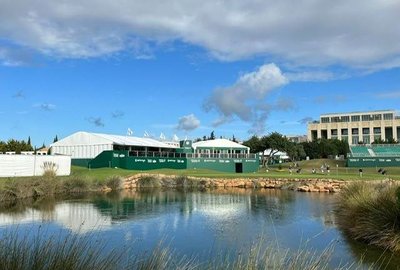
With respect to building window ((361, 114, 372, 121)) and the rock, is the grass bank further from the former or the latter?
building window ((361, 114, 372, 121))

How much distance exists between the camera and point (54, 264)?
652 cm

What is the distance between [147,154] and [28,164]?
91.3 feet

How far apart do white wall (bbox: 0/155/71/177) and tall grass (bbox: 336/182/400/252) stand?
35.4 metres

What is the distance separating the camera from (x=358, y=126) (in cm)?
17138

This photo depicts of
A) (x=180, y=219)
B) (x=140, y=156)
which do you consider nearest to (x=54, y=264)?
(x=180, y=219)

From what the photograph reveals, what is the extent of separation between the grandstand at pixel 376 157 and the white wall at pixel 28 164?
61698 millimetres

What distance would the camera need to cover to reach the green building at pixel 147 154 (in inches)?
2761

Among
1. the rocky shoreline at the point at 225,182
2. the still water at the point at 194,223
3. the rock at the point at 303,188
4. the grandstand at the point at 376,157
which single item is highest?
the grandstand at the point at 376,157

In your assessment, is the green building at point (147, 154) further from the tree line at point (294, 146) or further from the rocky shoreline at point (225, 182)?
the tree line at point (294, 146)

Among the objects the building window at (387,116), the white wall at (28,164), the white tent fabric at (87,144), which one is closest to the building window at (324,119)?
the building window at (387,116)

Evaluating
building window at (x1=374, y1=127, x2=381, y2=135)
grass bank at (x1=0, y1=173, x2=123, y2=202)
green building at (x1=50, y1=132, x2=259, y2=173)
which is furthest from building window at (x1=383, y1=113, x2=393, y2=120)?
grass bank at (x1=0, y1=173, x2=123, y2=202)

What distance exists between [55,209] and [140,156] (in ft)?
139

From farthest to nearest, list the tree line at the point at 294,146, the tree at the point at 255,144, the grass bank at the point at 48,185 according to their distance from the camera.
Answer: the tree at the point at 255,144 → the tree line at the point at 294,146 → the grass bank at the point at 48,185

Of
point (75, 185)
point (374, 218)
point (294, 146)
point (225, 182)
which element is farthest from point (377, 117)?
point (374, 218)
